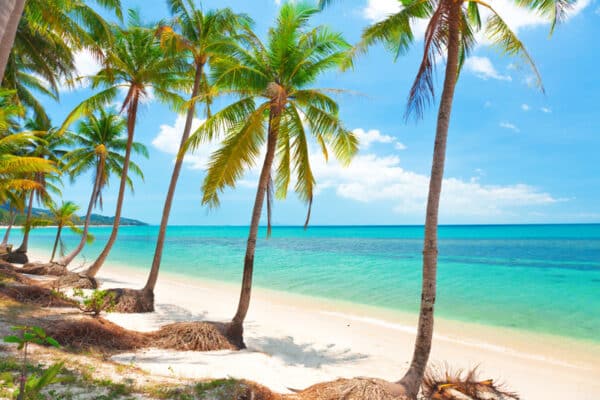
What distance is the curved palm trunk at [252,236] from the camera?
8.09m

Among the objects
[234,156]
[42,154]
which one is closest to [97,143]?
[42,154]

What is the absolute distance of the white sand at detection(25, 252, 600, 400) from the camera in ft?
21.6

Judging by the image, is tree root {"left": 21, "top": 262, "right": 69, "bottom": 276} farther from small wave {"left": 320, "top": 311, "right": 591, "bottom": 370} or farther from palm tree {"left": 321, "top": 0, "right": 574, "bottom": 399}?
palm tree {"left": 321, "top": 0, "right": 574, "bottom": 399}

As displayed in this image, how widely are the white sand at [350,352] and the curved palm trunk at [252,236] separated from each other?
57cm

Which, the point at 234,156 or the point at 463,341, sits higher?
the point at 234,156

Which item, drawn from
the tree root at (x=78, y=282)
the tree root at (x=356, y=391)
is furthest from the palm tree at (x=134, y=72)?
the tree root at (x=356, y=391)

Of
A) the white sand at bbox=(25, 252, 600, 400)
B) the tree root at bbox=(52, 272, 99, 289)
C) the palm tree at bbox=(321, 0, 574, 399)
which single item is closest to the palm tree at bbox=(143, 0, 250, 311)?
the white sand at bbox=(25, 252, 600, 400)

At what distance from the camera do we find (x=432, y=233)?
5277mm

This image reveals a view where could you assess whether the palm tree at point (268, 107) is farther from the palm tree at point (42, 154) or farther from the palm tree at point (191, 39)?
the palm tree at point (42, 154)

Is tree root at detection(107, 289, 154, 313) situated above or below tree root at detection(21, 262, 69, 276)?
above

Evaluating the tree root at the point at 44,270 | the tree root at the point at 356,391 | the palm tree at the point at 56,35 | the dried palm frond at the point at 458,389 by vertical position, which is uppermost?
the palm tree at the point at 56,35

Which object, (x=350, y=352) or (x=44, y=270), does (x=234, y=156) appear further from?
(x=44, y=270)

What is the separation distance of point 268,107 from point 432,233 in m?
4.92

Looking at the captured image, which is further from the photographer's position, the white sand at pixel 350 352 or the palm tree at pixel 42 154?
the palm tree at pixel 42 154
